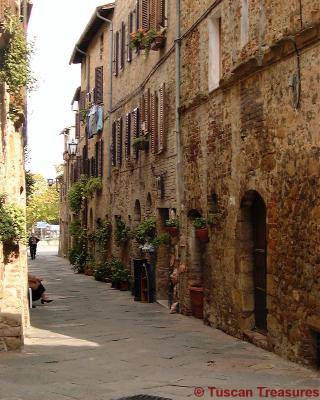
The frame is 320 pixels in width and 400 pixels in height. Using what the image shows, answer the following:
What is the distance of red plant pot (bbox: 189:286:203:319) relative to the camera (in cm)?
1277

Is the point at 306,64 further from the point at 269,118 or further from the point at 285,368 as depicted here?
the point at 285,368

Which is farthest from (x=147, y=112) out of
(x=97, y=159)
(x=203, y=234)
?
(x=97, y=159)

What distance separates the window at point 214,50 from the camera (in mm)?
12070

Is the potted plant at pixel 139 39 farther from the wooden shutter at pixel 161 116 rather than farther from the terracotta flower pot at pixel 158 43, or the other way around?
the wooden shutter at pixel 161 116

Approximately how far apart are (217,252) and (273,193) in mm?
2709

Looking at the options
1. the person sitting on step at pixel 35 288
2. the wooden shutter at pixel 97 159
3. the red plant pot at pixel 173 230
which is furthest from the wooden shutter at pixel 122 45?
the person sitting on step at pixel 35 288

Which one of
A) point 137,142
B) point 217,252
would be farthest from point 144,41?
point 217,252

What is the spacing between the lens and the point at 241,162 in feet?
34.3

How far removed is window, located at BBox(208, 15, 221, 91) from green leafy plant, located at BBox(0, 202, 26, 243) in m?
4.21

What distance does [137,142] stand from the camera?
1777 centimetres

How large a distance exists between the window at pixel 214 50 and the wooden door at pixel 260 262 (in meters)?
2.84

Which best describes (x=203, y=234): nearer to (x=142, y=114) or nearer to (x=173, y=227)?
(x=173, y=227)

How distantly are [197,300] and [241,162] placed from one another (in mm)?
3583

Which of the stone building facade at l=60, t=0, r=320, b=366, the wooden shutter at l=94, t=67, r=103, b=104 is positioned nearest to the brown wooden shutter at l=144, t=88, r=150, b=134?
the stone building facade at l=60, t=0, r=320, b=366
